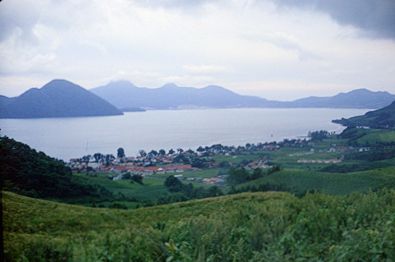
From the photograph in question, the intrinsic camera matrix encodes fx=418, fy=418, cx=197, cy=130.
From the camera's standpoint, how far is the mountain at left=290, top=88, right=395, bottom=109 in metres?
35.7

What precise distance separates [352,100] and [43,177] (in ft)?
124

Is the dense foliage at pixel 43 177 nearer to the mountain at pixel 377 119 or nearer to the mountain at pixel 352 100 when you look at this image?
the mountain at pixel 377 119

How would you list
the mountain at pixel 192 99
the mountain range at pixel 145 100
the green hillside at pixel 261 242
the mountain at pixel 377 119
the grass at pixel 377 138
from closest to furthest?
the green hillside at pixel 261 242, the mountain range at pixel 145 100, the grass at pixel 377 138, the mountain at pixel 377 119, the mountain at pixel 192 99

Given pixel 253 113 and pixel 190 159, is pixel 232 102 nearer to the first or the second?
pixel 253 113

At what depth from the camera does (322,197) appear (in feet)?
15.7

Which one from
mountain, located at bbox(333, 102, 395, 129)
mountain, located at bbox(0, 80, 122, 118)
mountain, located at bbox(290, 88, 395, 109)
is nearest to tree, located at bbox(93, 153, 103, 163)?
mountain, located at bbox(0, 80, 122, 118)

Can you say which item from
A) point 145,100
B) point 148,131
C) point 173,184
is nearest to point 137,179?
point 173,184

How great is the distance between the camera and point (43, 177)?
15305 millimetres

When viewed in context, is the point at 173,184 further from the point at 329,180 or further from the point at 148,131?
the point at 148,131

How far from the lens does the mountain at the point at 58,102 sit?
48.9ft

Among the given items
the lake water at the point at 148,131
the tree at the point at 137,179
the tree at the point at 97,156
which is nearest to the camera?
the lake water at the point at 148,131

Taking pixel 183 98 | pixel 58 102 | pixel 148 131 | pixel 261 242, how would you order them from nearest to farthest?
pixel 261 242, pixel 58 102, pixel 148 131, pixel 183 98

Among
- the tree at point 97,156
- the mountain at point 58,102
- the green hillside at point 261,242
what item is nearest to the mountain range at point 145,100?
the mountain at point 58,102

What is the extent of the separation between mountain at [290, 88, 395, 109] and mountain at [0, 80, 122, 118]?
820 inches
